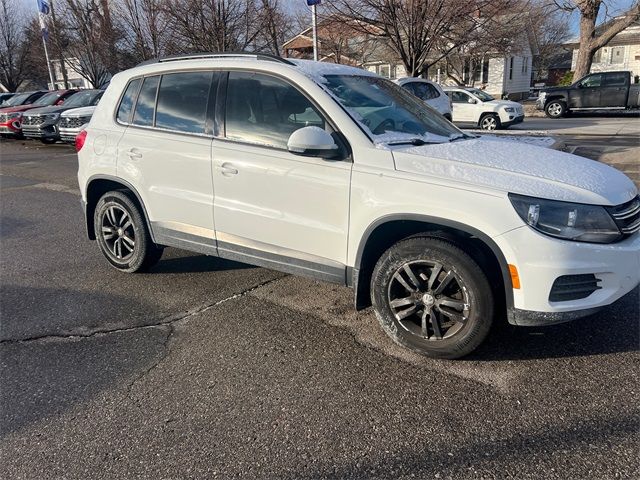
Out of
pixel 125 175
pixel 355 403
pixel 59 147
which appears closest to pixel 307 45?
pixel 59 147

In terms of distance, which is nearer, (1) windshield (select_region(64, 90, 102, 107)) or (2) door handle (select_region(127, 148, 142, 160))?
(2) door handle (select_region(127, 148, 142, 160))

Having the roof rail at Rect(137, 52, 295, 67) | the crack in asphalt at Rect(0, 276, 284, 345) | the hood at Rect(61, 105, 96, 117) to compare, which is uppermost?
the roof rail at Rect(137, 52, 295, 67)

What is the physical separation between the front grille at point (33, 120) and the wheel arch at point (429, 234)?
17.5 m

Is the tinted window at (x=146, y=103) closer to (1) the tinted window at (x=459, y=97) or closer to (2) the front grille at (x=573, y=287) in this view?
(2) the front grille at (x=573, y=287)

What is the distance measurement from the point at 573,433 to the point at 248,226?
2.44 metres

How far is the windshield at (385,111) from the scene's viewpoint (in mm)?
3422

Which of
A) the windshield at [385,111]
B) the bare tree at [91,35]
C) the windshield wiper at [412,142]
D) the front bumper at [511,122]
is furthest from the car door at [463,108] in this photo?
the bare tree at [91,35]

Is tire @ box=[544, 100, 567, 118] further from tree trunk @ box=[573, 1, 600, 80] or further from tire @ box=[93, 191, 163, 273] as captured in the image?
tire @ box=[93, 191, 163, 273]

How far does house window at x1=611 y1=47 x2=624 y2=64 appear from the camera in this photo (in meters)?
48.0

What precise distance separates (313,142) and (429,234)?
919mm

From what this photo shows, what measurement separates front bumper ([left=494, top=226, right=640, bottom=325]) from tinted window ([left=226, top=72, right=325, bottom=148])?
152 centimetres

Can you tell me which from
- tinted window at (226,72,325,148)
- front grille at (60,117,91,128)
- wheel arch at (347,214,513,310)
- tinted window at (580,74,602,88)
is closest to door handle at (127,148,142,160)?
tinted window at (226,72,325,148)

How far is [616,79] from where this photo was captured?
2145 centimetres

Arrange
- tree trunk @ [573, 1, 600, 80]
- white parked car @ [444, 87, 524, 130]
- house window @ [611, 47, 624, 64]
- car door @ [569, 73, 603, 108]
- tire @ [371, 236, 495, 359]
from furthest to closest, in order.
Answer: house window @ [611, 47, 624, 64] < tree trunk @ [573, 1, 600, 80] < car door @ [569, 73, 603, 108] < white parked car @ [444, 87, 524, 130] < tire @ [371, 236, 495, 359]
